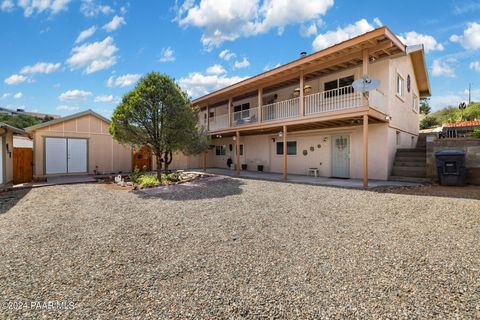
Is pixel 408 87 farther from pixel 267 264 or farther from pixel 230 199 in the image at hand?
pixel 267 264

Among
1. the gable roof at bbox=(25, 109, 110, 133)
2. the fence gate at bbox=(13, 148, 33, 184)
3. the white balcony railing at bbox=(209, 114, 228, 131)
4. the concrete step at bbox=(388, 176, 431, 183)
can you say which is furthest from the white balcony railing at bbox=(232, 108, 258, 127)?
the fence gate at bbox=(13, 148, 33, 184)

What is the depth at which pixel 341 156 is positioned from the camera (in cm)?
1181

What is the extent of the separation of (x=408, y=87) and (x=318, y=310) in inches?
620

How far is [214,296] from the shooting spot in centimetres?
233

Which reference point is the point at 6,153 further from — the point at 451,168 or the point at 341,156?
the point at 451,168

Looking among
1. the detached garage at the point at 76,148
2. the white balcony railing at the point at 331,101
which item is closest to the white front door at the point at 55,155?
the detached garage at the point at 76,148

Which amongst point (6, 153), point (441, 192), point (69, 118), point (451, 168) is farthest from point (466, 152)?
point (69, 118)

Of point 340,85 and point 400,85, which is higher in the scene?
point 400,85

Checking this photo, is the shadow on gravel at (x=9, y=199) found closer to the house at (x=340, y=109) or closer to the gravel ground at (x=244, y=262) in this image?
the gravel ground at (x=244, y=262)

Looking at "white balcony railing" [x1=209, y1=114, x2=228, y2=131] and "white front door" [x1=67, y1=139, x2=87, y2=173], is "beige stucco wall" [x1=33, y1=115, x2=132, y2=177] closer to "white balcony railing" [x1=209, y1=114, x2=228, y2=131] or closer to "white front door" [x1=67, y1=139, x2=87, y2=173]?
"white front door" [x1=67, y1=139, x2=87, y2=173]

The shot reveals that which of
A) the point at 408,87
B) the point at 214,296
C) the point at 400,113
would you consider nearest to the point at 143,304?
the point at 214,296

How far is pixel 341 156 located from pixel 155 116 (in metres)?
9.32

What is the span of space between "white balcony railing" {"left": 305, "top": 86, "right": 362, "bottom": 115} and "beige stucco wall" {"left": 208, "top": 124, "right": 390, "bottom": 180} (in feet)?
5.19

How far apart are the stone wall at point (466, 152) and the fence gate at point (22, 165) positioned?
1956 cm
